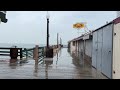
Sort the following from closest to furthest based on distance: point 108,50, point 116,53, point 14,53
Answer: point 116,53
point 108,50
point 14,53

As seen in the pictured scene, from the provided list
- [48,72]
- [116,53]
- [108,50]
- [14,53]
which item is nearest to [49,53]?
[14,53]

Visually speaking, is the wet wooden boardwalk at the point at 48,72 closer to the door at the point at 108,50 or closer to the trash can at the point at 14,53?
the door at the point at 108,50

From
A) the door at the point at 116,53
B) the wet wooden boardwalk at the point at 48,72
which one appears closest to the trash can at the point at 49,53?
the wet wooden boardwalk at the point at 48,72

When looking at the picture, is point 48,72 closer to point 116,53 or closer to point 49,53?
point 116,53

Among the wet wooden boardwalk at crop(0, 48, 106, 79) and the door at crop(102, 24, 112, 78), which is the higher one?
the door at crop(102, 24, 112, 78)

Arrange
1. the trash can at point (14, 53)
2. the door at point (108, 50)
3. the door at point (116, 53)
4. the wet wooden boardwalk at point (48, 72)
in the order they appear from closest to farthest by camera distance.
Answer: the door at point (116, 53)
the door at point (108, 50)
the wet wooden boardwalk at point (48, 72)
the trash can at point (14, 53)

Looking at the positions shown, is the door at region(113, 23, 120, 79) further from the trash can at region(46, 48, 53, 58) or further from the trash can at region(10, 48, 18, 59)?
the trash can at region(46, 48, 53, 58)

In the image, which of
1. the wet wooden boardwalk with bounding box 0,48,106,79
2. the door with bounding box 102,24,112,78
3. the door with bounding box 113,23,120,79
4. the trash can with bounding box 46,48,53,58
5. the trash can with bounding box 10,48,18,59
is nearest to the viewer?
the door with bounding box 113,23,120,79

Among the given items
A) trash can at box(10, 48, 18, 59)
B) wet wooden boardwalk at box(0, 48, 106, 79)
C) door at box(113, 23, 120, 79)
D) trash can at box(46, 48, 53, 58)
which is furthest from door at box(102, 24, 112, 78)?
trash can at box(46, 48, 53, 58)

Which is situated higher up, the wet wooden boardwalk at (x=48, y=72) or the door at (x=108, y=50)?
the door at (x=108, y=50)

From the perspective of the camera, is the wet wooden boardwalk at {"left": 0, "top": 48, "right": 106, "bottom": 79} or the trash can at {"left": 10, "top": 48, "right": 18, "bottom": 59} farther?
the trash can at {"left": 10, "top": 48, "right": 18, "bottom": 59}
